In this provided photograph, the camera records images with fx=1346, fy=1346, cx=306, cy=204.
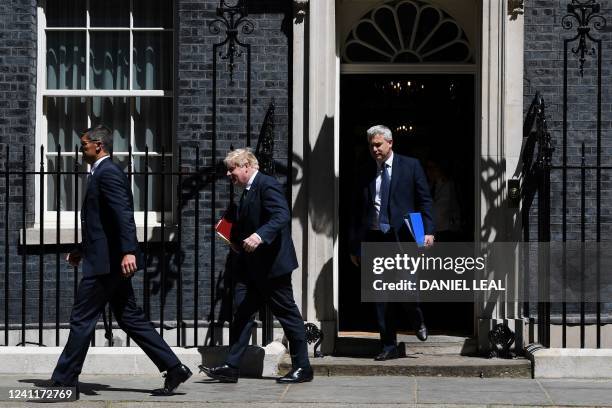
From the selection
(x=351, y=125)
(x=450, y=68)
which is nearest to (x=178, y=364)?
(x=450, y=68)

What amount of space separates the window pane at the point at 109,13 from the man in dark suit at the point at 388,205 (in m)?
2.57

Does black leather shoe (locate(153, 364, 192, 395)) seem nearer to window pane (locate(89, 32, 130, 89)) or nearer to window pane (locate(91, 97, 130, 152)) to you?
window pane (locate(91, 97, 130, 152))

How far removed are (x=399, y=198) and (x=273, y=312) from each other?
55.2 inches

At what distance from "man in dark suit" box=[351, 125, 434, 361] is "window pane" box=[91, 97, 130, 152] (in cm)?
231

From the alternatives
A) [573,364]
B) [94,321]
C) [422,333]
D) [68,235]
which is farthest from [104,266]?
[573,364]

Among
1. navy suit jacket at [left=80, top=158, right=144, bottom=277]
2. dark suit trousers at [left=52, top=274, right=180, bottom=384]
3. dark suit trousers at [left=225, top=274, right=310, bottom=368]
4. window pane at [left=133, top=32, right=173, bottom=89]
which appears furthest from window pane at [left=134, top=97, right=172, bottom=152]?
dark suit trousers at [left=52, top=274, right=180, bottom=384]

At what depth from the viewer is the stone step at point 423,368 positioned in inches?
402

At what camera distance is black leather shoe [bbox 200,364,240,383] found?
31.9 ft

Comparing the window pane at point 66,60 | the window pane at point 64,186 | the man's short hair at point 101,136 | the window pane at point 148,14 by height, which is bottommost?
the window pane at point 64,186

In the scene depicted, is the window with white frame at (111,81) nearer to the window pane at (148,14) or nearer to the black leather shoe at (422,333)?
the window pane at (148,14)

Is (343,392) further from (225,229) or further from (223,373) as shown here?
(225,229)

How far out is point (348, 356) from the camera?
10.9 metres

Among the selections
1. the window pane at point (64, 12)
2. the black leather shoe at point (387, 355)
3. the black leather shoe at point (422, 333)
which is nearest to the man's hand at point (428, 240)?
the black leather shoe at point (422, 333)

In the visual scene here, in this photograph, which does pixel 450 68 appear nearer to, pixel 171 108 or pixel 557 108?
pixel 557 108
